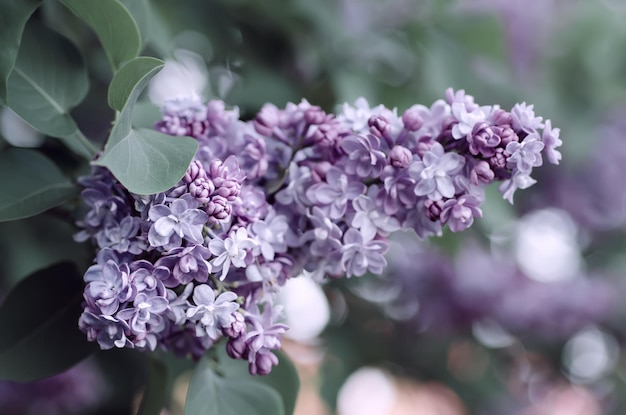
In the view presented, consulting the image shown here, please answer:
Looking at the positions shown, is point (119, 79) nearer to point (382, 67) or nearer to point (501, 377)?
point (382, 67)

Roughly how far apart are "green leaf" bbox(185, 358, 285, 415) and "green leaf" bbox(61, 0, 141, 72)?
0.27 m

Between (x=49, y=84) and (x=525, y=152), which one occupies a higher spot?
(x=525, y=152)

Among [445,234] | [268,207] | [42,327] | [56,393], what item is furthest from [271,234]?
[56,393]

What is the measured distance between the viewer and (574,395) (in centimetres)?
216

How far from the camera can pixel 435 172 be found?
0.50 meters

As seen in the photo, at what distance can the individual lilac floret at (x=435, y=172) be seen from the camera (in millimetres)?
501

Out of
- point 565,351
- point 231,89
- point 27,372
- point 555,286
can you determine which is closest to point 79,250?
point 231,89

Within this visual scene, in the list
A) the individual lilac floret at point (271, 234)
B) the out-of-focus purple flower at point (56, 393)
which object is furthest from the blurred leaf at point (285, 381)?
the out-of-focus purple flower at point (56, 393)

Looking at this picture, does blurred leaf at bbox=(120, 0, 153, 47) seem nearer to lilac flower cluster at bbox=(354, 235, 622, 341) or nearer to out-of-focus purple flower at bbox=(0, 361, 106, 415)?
out-of-focus purple flower at bbox=(0, 361, 106, 415)

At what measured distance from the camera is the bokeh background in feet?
3.39

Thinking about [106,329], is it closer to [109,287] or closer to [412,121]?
[109,287]

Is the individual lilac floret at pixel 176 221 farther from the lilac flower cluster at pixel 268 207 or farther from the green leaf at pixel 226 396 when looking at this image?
the green leaf at pixel 226 396

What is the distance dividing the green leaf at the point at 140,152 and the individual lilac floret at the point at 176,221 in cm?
2

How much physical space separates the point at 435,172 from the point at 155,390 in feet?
1.11
